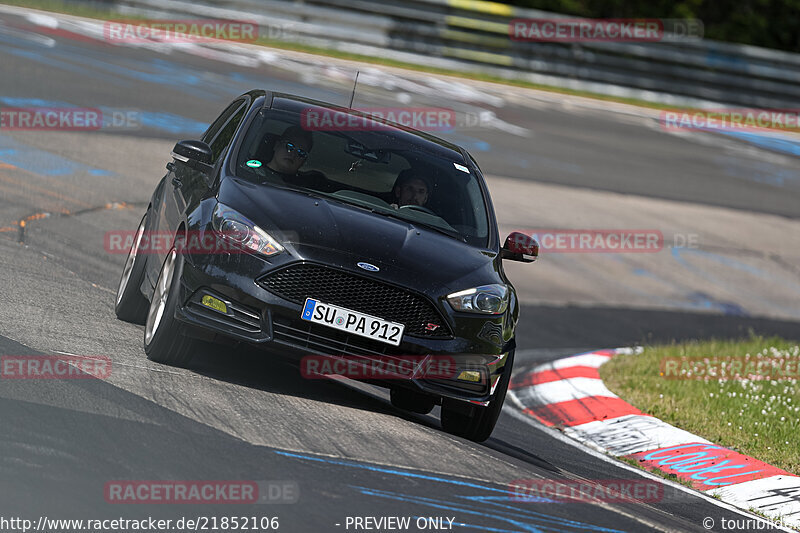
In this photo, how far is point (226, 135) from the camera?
8.05 meters

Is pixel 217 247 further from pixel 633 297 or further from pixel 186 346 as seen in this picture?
pixel 633 297

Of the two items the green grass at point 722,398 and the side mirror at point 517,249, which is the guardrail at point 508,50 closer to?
the green grass at point 722,398

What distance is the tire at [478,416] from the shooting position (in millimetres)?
7125

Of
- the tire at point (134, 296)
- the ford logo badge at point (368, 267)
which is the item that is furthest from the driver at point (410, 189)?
the tire at point (134, 296)

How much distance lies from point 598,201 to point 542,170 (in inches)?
47.1

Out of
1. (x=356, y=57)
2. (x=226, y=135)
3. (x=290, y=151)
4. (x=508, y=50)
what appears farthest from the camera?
(x=508, y=50)

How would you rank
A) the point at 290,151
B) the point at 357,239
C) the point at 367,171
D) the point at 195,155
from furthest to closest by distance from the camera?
the point at 367,171 < the point at 290,151 < the point at 195,155 < the point at 357,239

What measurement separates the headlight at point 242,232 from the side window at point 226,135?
3.14 feet

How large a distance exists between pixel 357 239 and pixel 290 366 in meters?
1.52

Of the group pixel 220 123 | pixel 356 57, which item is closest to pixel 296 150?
pixel 220 123

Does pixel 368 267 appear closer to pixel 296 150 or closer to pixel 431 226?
pixel 431 226

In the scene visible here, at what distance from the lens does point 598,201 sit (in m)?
17.8

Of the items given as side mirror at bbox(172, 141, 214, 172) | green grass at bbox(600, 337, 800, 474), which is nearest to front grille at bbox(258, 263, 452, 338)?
side mirror at bbox(172, 141, 214, 172)

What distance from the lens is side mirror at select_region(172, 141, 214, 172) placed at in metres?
7.54
